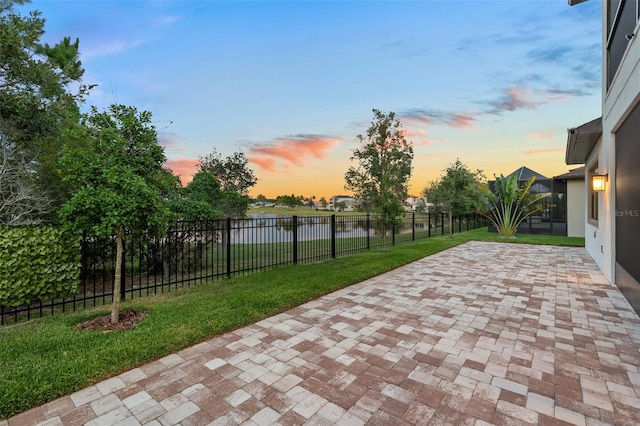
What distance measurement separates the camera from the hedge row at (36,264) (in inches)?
151

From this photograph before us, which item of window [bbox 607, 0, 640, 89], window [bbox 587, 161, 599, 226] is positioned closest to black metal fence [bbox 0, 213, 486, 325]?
window [bbox 587, 161, 599, 226]

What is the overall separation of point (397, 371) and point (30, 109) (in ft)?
25.8

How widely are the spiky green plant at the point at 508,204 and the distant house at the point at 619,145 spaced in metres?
6.92

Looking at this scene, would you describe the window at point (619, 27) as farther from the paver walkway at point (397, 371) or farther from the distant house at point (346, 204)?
the distant house at point (346, 204)

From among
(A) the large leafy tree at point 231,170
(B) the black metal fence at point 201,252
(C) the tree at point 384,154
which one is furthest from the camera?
(A) the large leafy tree at point 231,170

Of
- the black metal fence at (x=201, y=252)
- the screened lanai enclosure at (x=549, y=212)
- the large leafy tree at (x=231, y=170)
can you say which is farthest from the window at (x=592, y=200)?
the large leafy tree at (x=231, y=170)

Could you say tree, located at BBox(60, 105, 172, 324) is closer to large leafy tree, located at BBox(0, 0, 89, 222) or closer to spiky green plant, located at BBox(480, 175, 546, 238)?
large leafy tree, located at BBox(0, 0, 89, 222)

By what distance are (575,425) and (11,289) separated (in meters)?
6.24

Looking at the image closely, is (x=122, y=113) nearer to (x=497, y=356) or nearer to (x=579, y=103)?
(x=497, y=356)

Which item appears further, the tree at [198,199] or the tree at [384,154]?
the tree at [384,154]

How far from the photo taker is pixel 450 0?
891 centimetres

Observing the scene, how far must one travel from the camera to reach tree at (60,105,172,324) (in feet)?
11.8

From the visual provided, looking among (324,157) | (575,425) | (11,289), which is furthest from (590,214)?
(11,289)

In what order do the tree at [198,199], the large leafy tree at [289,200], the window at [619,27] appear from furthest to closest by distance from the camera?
the large leafy tree at [289,200] < the tree at [198,199] < the window at [619,27]
